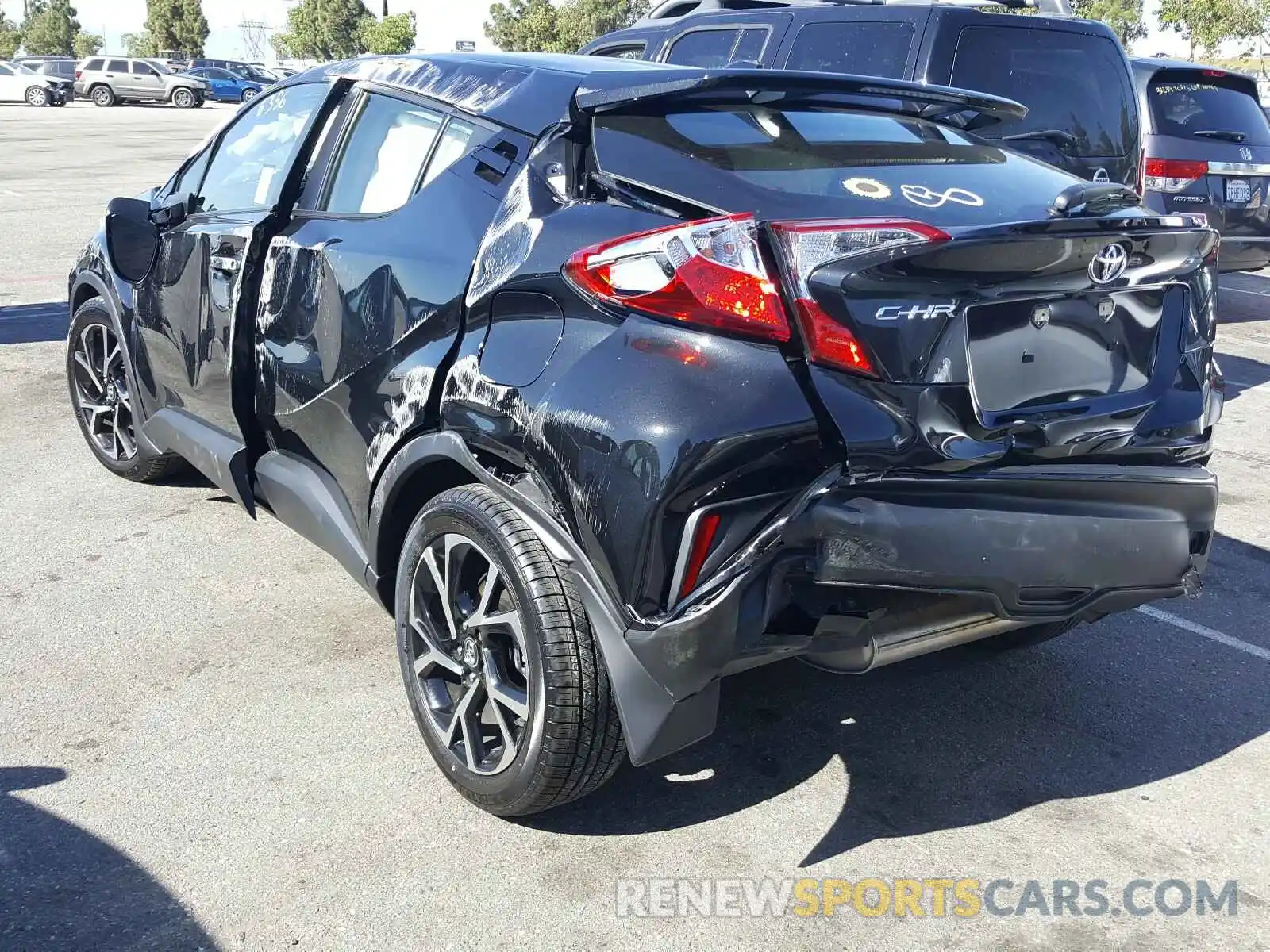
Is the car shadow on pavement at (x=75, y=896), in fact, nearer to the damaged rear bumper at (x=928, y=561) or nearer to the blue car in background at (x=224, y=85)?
the damaged rear bumper at (x=928, y=561)

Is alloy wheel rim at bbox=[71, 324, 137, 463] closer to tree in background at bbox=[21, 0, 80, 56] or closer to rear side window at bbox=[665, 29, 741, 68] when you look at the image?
rear side window at bbox=[665, 29, 741, 68]

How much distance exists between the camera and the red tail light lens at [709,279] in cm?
256

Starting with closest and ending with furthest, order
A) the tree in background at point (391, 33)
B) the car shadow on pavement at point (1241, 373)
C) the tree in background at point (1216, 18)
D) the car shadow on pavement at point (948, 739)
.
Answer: the car shadow on pavement at point (948, 739)
the car shadow on pavement at point (1241, 373)
the tree in background at point (1216, 18)
the tree in background at point (391, 33)

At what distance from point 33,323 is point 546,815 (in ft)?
23.9

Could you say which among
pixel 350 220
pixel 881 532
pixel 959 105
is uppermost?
pixel 959 105

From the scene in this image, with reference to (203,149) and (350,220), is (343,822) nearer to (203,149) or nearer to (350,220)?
(350,220)

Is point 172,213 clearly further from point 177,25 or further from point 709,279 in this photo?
point 177,25

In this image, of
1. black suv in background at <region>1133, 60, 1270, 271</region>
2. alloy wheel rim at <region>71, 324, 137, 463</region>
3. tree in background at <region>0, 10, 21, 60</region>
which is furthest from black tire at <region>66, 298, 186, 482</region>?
tree in background at <region>0, 10, 21, 60</region>

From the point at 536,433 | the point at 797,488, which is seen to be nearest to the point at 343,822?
the point at 536,433

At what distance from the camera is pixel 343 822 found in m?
3.08

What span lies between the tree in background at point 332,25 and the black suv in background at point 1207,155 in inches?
2856

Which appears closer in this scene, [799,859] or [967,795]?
[799,859]

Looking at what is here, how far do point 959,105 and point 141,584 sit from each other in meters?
3.09

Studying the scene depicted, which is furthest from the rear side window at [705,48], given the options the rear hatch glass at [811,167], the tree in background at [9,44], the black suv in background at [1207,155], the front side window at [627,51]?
the tree in background at [9,44]
